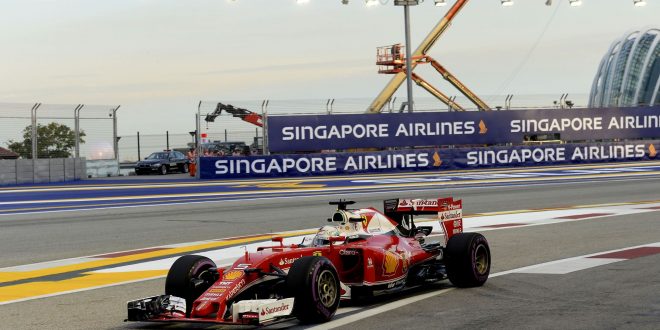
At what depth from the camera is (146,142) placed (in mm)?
46031

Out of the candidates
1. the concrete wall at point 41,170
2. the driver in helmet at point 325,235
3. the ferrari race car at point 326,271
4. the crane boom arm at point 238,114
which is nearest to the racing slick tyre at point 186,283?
the ferrari race car at point 326,271

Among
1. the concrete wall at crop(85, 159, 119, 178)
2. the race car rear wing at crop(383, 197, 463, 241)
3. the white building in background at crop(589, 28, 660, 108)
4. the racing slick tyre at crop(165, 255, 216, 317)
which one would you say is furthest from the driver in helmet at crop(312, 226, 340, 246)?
the white building in background at crop(589, 28, 660, 108)

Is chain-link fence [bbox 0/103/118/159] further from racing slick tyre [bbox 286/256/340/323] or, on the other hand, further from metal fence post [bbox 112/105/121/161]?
racing slick tyre [bbox 286/256/340/323]

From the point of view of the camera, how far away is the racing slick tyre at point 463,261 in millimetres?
9555

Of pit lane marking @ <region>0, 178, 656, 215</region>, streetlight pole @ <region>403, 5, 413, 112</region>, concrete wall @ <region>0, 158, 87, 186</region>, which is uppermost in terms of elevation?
streetlight pole @ <region>403, 5, 413, 112</region>

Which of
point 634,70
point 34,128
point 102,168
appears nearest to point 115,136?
point 102,168

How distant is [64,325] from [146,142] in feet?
127

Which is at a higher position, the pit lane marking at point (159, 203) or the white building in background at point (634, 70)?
the white building in background at point (634, 70)

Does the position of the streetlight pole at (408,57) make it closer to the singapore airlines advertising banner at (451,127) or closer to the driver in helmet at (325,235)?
the singapore airlines advertising banner at (451,127)

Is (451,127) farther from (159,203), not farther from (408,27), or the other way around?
(159,203)

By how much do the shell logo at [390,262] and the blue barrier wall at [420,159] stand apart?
27612 millimetres

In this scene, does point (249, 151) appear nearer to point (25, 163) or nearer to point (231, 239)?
point (25, 163)

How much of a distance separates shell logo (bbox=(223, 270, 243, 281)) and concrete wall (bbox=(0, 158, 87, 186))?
29.5 meters

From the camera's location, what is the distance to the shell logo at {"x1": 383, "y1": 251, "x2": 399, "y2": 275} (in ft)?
28.8
